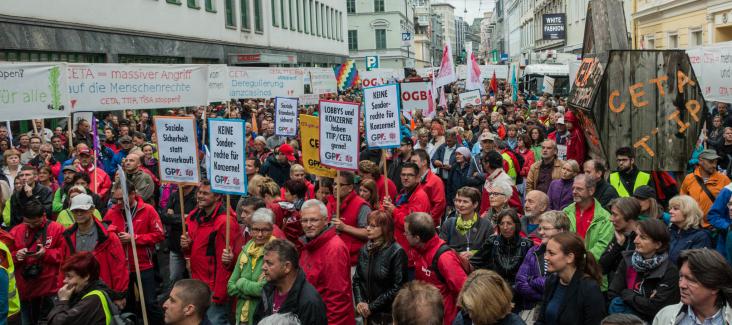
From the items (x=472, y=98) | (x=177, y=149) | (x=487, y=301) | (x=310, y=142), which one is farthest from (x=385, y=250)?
(x=472, y=98)

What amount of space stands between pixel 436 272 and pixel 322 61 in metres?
53.0

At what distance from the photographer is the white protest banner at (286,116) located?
49.5 feet

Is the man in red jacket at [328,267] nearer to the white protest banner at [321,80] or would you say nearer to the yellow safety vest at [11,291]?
the yellow safety vest at [11,291]

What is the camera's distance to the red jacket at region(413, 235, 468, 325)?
568 cm

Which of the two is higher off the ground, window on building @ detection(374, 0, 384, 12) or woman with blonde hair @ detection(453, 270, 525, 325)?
window on building @ detection(374, 0, 384, 12)

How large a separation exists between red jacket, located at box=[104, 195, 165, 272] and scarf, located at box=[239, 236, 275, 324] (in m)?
1.88

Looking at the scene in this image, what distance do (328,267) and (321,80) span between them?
19.2 m

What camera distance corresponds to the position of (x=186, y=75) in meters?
15.6

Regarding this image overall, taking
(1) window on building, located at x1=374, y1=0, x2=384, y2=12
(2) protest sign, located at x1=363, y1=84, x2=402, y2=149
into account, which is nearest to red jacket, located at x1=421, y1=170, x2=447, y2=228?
(2) protest sign, located at x1=363, y1=84, x2=402, y2=149

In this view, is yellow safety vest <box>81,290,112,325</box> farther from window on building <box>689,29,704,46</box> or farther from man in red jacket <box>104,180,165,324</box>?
window on building <box>689,29,704,46</box>

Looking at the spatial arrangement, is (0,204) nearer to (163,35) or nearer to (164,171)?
(164,171)

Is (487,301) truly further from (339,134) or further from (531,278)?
(339,134)

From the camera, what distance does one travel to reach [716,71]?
14289mm

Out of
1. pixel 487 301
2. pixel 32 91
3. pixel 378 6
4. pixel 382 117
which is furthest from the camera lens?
pixel 378 6
